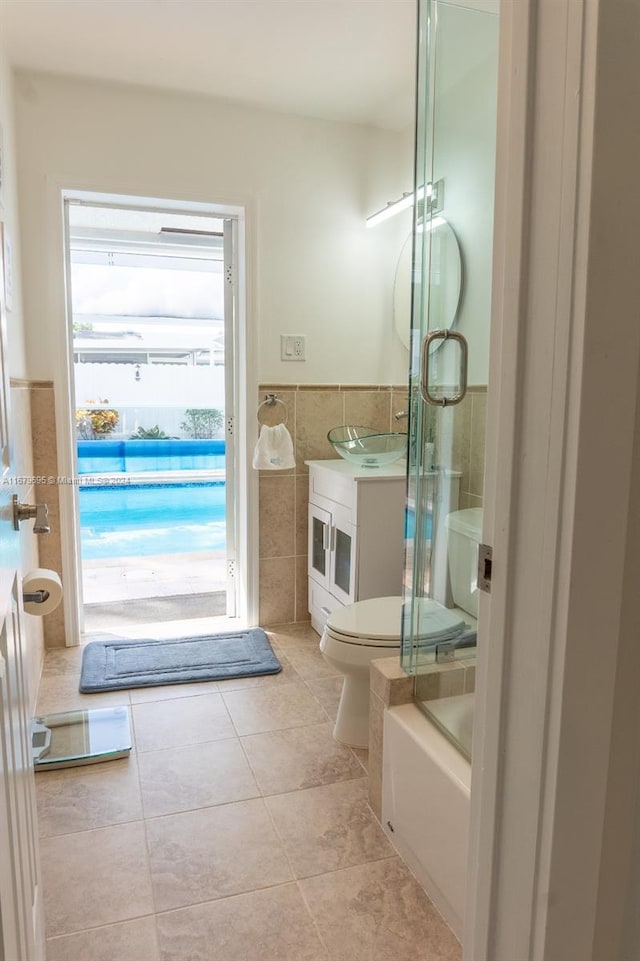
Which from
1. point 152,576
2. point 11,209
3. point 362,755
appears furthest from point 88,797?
point 152,576

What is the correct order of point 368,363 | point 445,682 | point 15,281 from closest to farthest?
point 445,682
point 15,281
point 368,363

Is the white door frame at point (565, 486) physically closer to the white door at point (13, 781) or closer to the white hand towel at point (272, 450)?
the white door at point (13, 781)

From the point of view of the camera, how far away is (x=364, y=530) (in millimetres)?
2643

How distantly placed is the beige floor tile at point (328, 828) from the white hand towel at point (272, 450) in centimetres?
147

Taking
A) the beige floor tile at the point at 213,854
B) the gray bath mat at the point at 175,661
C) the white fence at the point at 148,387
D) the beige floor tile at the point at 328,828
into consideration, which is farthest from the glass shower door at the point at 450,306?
the white fence at the point at 148,387

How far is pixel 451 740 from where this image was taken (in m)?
1.54

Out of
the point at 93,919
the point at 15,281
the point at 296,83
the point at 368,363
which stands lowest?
the point at 93,919

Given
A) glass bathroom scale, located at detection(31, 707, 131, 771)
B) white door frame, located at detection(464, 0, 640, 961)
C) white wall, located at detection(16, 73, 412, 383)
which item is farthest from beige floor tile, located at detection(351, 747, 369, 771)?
white wall, located at detection(16, 73, 412, 383)

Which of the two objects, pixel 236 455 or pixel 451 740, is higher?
pixel 236 455

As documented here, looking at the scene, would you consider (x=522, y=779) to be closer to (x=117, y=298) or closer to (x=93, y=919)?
(x=93, y=919)

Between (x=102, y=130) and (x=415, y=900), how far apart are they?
2.99 meters

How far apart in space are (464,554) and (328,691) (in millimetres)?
1231

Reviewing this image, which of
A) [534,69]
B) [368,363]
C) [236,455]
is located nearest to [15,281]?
[236,455]

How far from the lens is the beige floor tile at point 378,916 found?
140cm
